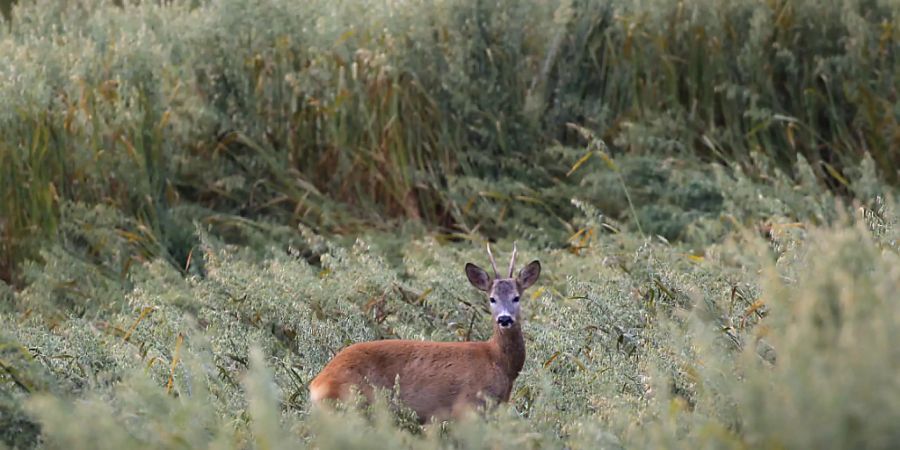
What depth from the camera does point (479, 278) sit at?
17.6ft

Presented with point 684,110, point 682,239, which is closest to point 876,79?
point 684,110

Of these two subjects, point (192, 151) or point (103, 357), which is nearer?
point (103, 357)

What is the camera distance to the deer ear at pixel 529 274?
533cm

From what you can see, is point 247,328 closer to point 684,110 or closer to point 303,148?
point 303,148

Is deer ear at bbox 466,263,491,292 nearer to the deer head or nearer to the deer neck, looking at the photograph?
the deer head

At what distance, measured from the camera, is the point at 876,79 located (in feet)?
27.5

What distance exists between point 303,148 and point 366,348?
384 centimetres

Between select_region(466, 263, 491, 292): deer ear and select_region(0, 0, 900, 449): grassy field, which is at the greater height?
select_region(466, 263, 491, 292): deer ear

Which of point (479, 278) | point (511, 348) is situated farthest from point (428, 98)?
point (511, 348)

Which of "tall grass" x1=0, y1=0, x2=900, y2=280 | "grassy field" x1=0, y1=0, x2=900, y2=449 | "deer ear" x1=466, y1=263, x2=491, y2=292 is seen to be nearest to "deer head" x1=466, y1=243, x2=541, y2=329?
"deer ear" x1=466, y1=263, x2=491, y2=292

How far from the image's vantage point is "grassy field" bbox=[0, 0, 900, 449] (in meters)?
5.67

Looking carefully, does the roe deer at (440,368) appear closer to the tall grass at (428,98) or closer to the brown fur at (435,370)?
the brown fur at (435,370)

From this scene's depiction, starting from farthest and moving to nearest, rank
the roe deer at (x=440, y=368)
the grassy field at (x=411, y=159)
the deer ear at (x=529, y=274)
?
1. the grassy field at (x=411, y=159)
2. the deer ear at (x=529, y=274)
3. the roe deer at (x=440, y=368)

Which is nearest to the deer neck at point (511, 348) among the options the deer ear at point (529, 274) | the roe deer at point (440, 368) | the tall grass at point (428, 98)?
the roe deer at point (440, 368)
